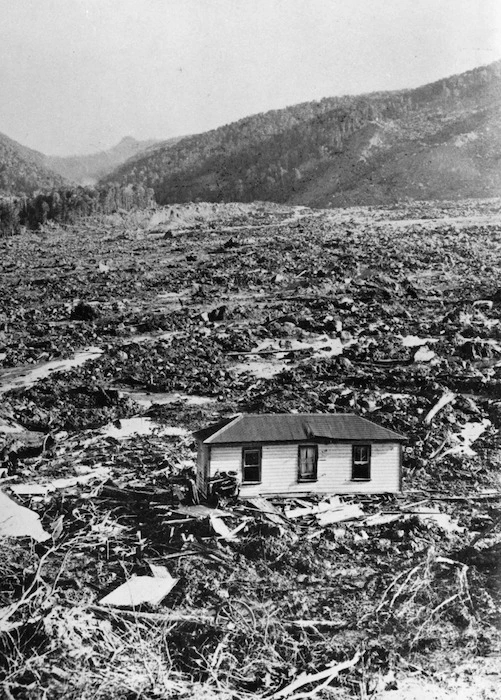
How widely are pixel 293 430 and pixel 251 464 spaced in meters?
0.89

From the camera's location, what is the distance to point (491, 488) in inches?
586

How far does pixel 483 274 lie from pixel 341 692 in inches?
1018

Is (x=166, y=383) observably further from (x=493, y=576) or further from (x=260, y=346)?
(x=493, y=576)

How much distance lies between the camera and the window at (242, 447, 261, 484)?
1355 cm

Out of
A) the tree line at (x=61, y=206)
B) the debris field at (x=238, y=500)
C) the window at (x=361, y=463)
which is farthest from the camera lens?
the tree line at (x=61, y=206)

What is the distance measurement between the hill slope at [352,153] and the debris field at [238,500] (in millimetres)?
33775

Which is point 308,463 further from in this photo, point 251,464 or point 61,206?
point 61,206

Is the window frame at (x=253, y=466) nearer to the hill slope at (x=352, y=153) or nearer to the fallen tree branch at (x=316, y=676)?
the fallen tree branch at (x=316, y=676)

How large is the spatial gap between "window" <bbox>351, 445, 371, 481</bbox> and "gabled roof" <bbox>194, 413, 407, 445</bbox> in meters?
0.22

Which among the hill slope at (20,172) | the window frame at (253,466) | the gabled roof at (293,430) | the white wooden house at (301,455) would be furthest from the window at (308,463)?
the hill slope at (20,172)

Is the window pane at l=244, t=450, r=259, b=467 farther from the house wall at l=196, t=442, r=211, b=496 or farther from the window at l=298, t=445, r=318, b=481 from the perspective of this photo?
the window at l=298, t=445, r=318, b=481

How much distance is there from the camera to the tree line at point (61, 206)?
4741 cm

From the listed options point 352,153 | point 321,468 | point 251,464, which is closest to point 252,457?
point 251,464

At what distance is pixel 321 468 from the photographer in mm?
13805
